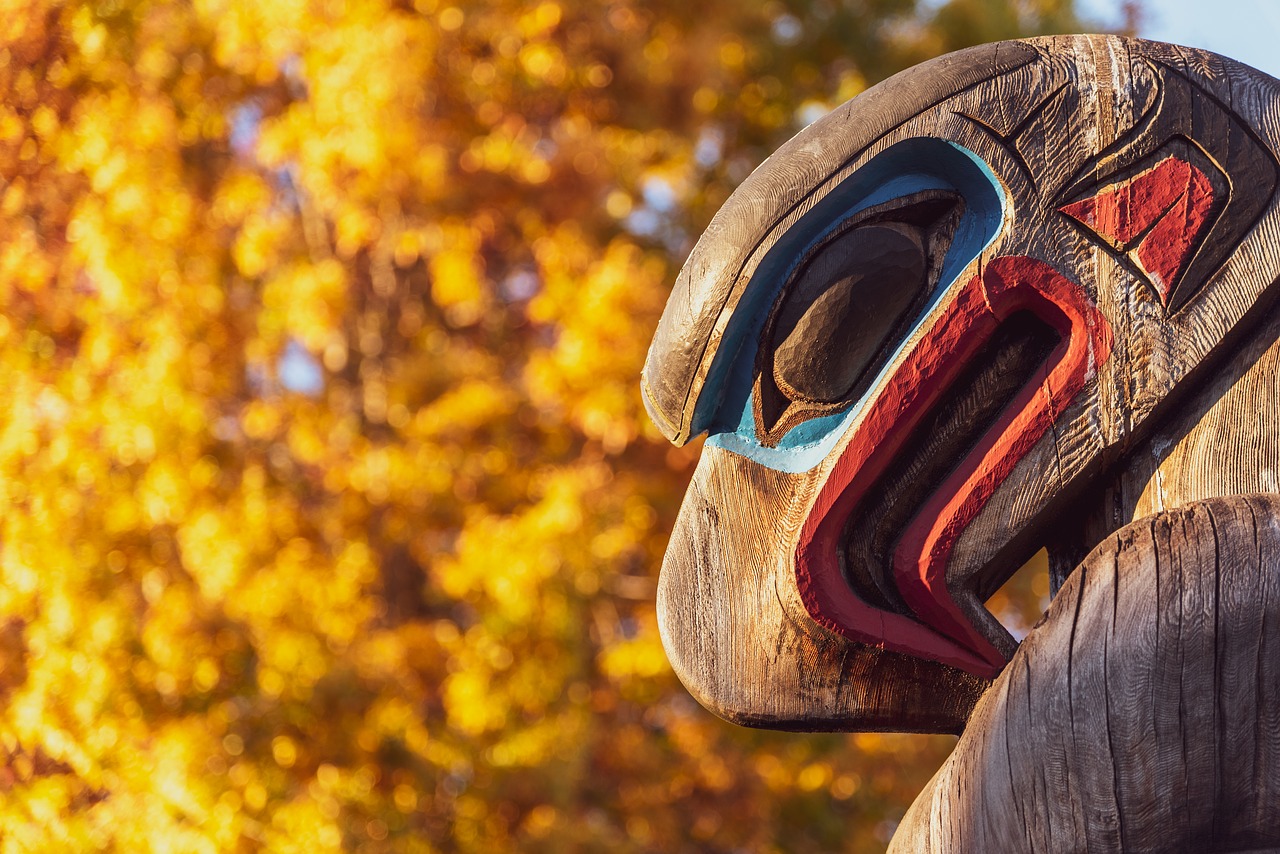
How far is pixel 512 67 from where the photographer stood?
486 cm

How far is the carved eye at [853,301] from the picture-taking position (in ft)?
3.97

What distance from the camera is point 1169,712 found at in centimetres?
103

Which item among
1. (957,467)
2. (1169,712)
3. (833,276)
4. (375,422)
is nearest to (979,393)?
(957,467)

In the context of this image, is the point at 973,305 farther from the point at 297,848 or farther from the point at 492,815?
the point at 492,815

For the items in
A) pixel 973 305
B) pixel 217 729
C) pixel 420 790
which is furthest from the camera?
pixel 420 790

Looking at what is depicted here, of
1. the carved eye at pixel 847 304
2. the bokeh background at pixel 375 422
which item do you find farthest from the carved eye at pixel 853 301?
the bokeh background at pixel 375 422

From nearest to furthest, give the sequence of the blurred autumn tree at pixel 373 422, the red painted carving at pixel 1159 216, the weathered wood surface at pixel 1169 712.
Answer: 1. the weathered wood surface at pixel 1169 712
2. the red painted carving at pixel 1159 216
3. the blurred autumn tree at pixel 373 422

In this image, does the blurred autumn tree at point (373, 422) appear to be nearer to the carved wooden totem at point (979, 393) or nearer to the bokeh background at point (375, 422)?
the bokeh background at point (375, 422)

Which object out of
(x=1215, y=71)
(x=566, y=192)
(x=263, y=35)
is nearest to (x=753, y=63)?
(x=566, y=192)

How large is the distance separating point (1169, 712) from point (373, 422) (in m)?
4.53

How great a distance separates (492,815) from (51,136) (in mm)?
2743

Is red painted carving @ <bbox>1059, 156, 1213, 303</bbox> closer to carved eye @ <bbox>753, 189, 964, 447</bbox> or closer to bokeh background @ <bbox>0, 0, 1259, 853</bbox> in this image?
carved eye @ <bbox>753, 189, 964, 447</bbox>

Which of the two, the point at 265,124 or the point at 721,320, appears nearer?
the point at 721,320

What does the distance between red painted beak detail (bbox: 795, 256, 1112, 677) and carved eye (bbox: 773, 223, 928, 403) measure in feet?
0.16
